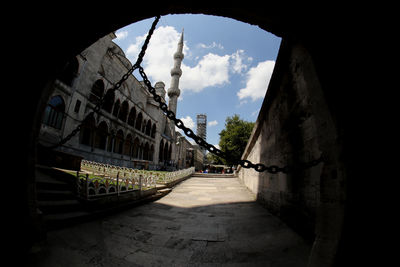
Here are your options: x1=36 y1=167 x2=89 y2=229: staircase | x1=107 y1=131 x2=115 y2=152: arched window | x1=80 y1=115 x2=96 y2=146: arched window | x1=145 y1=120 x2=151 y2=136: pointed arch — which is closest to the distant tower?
x1=145 y1=120 x2=151 y2=136: pointed arch

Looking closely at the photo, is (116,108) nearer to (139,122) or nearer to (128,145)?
(139,122)

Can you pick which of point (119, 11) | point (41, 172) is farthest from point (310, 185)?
point (41, 172)

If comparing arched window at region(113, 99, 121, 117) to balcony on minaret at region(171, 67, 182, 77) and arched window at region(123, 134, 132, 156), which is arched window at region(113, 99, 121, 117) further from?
balcony on minaret at region(171, 67, 182, 77)

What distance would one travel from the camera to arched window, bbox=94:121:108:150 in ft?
61.6

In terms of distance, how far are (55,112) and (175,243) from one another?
16615mm

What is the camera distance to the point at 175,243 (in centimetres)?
260

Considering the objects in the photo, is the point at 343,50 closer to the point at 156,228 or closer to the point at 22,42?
the point at 22,42

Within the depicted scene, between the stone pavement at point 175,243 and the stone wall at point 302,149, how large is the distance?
1.65ft

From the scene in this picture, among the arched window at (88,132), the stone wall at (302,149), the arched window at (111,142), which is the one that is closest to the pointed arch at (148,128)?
the arched window at (111,142)

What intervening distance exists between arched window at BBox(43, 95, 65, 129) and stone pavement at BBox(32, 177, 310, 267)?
46.0 feet

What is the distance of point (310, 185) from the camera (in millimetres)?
2613

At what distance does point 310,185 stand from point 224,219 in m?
2.22

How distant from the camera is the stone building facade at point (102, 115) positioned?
13789mm

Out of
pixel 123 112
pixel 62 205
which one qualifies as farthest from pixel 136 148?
pixel 62 205
